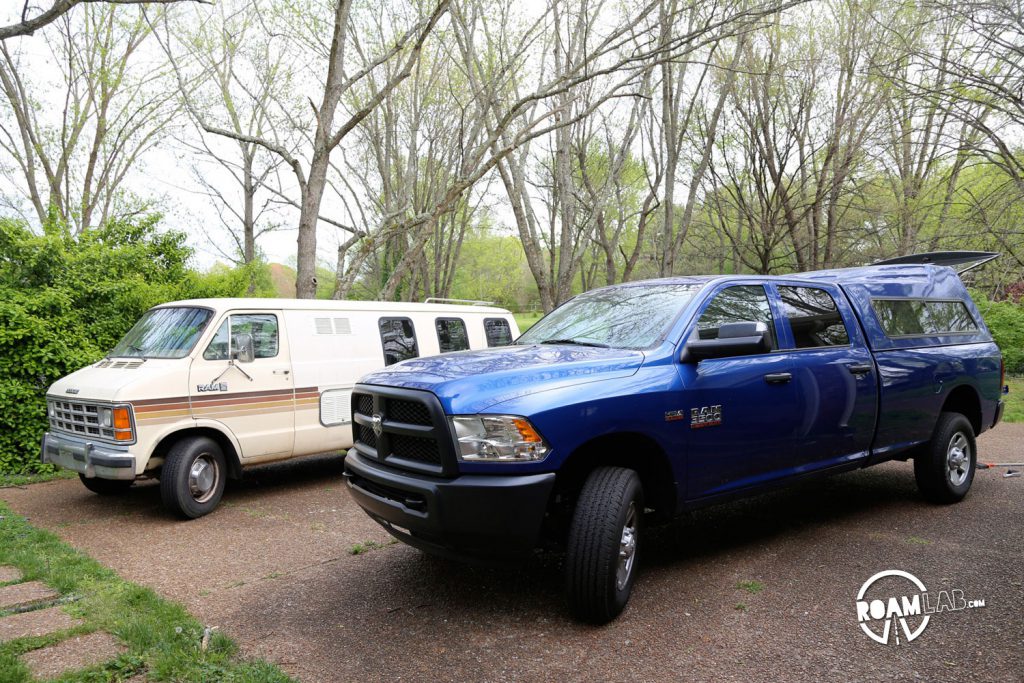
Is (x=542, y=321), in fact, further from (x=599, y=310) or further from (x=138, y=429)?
(x=138, y=429)

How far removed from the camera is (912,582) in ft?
13.5

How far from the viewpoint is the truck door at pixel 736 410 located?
13.4 feet

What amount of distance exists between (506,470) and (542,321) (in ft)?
7.30

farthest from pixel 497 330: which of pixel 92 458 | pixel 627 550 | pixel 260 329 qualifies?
pixel 627 550

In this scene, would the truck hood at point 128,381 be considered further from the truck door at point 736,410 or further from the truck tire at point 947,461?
the truck tire at point 947,461

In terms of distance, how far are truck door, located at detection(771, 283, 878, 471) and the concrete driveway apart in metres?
0.73

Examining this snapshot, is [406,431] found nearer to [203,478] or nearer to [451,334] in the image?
[203,478]

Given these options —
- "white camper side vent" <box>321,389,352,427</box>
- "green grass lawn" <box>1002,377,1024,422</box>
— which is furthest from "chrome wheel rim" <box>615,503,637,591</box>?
"green grass lawn" <box>1002,377,1024,422</box>

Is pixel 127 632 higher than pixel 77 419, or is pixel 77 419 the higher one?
pixel 77 419

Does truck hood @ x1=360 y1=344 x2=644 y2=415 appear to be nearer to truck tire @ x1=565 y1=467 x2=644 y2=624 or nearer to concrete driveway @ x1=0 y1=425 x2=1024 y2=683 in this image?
truck tire @ x1=565 y1=467 x2=644 y2=624

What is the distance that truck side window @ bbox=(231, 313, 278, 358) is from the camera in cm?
680

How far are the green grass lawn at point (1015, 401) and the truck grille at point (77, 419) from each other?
13.1m

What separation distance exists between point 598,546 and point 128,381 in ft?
15.3

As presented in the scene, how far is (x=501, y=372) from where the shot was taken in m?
3.66
